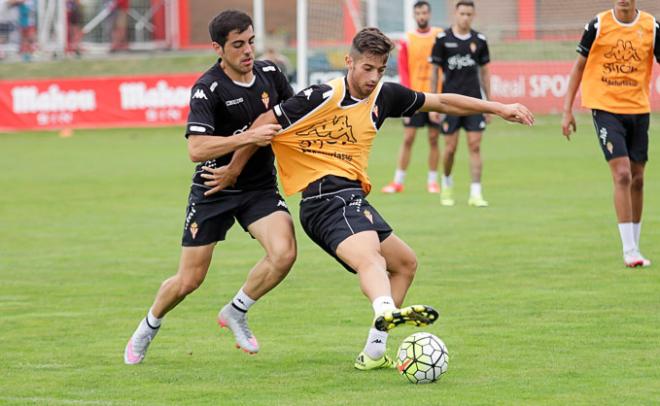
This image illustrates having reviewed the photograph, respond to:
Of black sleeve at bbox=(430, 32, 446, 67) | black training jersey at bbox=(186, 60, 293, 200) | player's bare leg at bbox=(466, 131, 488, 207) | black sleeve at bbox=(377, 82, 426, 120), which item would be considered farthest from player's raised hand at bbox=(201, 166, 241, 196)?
black sleeve at bbox=(430, 32, 446, 67)

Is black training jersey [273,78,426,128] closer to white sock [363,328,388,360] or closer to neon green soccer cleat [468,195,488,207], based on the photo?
white sock [363,328,388,360]

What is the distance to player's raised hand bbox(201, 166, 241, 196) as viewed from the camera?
7715 mm

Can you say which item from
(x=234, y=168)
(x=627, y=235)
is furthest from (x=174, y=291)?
(x=627, y=235)

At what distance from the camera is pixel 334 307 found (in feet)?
31.9

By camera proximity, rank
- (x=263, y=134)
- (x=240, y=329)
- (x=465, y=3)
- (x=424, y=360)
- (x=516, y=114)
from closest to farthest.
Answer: (x=424, y=360) < (x=263, y=134) < (x=516, y=114) < (x=240, y=329) < (x=465, y=3)

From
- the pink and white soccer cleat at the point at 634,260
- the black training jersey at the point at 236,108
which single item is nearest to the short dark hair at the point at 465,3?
the pink and white soccer cleat at the point at 634,260

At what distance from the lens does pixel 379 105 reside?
25.0 ft

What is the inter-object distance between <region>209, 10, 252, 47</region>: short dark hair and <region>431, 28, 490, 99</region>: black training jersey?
30.7ft

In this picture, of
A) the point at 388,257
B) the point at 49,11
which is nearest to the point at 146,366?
the point at 388,257

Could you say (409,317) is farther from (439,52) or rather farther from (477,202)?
(439,52)

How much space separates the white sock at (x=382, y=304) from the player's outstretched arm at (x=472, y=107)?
151 cm

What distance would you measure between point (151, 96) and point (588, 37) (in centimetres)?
2207

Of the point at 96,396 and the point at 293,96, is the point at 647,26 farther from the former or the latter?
the point at 96,396

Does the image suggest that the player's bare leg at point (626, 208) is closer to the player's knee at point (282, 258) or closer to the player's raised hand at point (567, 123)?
the player's raised hand at point (567, 123)
